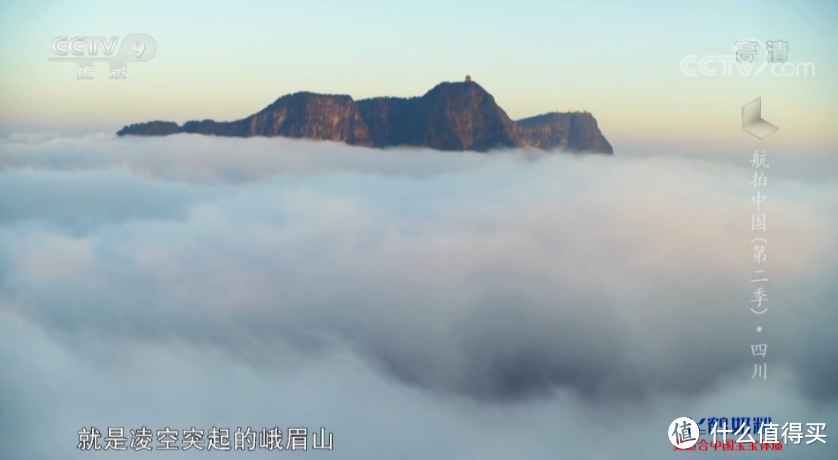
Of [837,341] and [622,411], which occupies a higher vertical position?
[837,341]

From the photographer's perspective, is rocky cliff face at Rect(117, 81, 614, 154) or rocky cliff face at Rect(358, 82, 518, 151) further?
rocky cliff face at Rect(358, 82, 518, 151)

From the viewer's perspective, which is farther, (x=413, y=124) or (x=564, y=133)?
(x=413, y=124)

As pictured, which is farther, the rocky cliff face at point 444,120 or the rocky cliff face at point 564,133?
the rocky cliff face at point 444,120

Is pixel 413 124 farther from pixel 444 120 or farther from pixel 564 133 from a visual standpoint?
pixel 564 133

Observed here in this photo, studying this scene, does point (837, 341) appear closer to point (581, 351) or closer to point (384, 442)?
point (581, 351)

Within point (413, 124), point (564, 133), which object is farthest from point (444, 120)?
point (564, 133)

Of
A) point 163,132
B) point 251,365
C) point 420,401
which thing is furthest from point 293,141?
point 420,401

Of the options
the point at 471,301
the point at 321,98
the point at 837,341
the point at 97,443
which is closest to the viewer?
the point at 97,443

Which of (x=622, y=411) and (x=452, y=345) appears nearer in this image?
(x=622, y=411)
